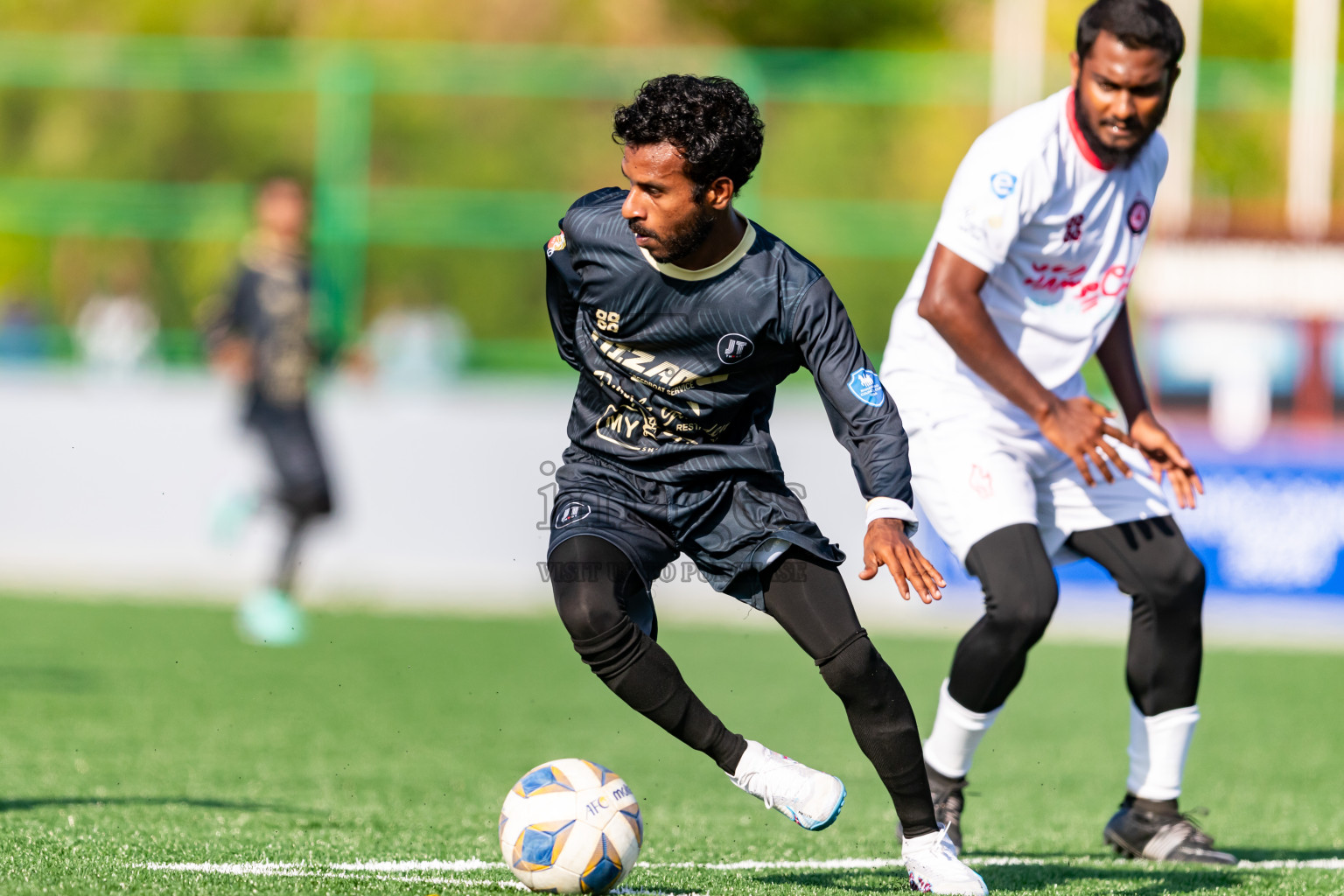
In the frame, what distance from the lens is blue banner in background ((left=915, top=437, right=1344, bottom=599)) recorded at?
1216cm

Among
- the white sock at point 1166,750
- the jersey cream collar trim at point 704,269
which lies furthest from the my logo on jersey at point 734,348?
the white sock at point 1166,750

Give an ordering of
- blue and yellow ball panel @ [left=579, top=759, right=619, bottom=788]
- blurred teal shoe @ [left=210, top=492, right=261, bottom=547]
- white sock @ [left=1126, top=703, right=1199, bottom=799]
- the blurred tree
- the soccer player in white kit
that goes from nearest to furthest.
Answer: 1. blue and yellow ball panel @ [left=579, top=759, right=619, bottom=788]
2. the soccer player in white kit
3. white sock @ [left=1126, top=703, right=1199, bottom=799]
4. blurred teal shoe @ [left=210, top=492, right=261, bottom=547]
5. the blurred tree

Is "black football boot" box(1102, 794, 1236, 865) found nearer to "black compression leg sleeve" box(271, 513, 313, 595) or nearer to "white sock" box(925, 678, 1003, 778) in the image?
"white sock" box(925, 678, 1003, 778)

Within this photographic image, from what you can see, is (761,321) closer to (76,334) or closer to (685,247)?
(685,247)

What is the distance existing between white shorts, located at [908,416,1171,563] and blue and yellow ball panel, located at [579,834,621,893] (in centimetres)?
148

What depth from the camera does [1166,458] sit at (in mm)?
5039

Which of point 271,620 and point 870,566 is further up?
point 870,566

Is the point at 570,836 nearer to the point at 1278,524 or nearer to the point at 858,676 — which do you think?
the point at 858,676

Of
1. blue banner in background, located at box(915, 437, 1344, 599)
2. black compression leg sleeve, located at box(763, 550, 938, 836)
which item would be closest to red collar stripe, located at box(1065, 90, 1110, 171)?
black compression leg sleeve, located at box(763, 550, 938, 836)

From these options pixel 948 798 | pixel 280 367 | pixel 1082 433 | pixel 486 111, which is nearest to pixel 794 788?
pixel 948 798

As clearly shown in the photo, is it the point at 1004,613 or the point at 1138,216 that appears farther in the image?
the point at 1138,216

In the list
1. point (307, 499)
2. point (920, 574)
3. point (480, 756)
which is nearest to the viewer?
point (920, 574)

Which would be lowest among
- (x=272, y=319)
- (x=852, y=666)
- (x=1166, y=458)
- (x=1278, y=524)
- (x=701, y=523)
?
(x=1278, y=524)

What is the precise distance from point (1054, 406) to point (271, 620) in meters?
6.78
